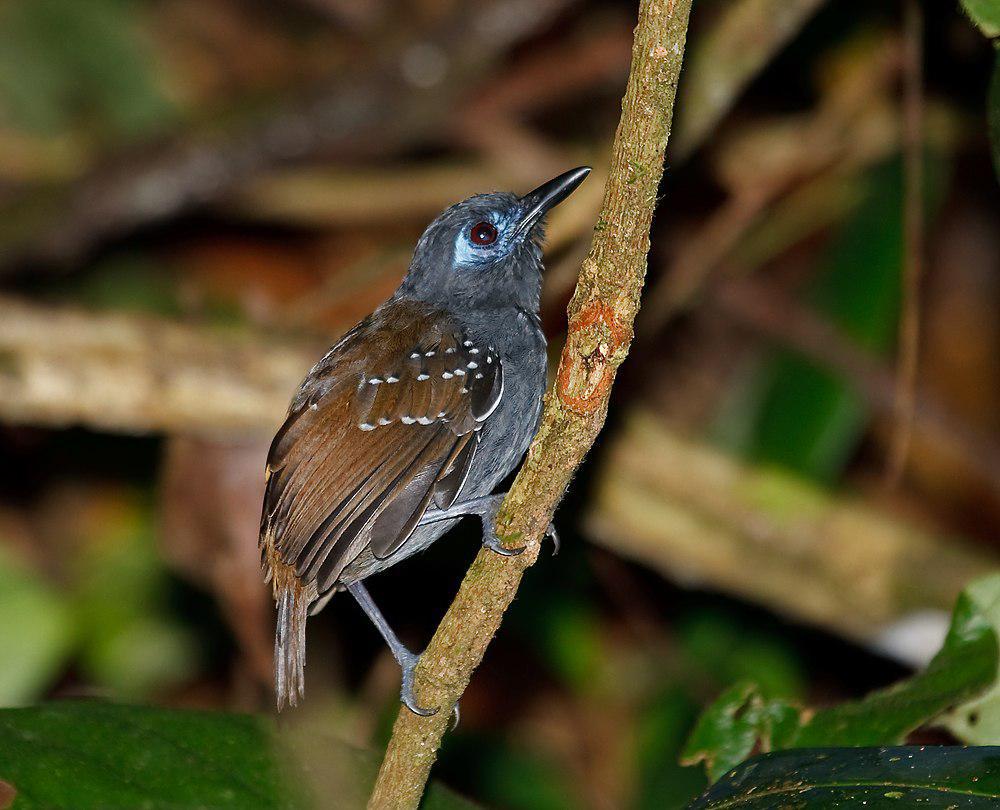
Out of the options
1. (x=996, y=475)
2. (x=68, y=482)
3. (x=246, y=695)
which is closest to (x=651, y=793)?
(x=246, y=695)

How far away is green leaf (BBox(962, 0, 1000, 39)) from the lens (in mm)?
2516

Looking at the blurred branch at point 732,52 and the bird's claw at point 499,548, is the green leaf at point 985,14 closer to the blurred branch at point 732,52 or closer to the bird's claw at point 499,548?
the bird's claw at point 499,548

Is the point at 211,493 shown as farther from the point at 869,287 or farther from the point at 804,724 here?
the point at 869,287

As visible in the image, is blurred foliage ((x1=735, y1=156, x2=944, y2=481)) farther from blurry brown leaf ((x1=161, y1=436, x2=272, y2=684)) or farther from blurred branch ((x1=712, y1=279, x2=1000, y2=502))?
blurry brown leaf ((x1=161, y1=436, x2=272, y2=684))

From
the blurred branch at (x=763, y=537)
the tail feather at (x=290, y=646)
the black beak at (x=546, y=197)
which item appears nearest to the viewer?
the tail feather at (x=290, y=646)

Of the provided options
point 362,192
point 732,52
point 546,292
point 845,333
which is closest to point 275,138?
point 362,192

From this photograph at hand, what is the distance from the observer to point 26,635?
5.10m

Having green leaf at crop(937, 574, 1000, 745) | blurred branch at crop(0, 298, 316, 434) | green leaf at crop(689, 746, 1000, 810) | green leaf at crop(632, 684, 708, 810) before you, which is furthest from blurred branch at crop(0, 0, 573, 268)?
green leaf at crop(689, 746, 1000, 810)

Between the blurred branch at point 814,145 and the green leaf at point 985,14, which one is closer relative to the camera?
the green leaf at point 985,14

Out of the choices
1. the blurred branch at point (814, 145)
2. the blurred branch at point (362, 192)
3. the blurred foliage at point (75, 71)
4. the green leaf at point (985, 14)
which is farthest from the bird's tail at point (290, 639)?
the blurred foliage at point (75, 71)

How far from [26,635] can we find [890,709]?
378 cm

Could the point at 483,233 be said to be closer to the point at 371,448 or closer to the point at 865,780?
the point at 371,448

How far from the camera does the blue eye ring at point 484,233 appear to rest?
12.5ft

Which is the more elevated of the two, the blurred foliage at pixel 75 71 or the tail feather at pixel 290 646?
the blurred foliage at pixel 75 71
